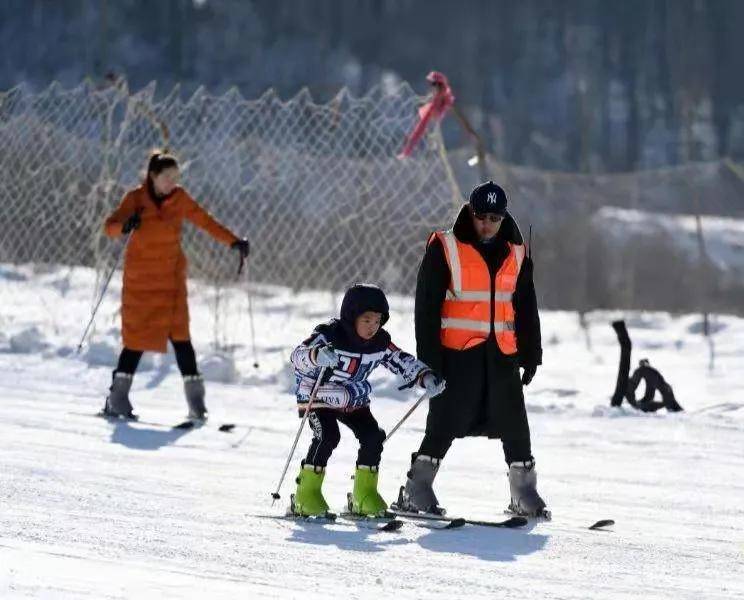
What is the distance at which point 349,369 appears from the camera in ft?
19.1

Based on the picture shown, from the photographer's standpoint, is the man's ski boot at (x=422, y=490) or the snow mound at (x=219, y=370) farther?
the snow mound at (x=219, y=370)

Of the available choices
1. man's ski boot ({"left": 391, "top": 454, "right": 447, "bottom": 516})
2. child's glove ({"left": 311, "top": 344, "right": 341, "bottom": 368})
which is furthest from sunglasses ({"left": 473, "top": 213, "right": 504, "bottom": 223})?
man's ski boot ({"left": 391, "top": 454, "right": 447, "bottom": 516})

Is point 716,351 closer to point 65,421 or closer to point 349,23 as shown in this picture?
point 65,421

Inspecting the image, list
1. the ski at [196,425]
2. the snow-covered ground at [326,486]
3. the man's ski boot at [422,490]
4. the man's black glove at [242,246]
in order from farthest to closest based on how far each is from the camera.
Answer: the man's black glove at [242,246], the ski at [196,425], the man's ski boot at [422,490], the snow-covered ground at [326,486]

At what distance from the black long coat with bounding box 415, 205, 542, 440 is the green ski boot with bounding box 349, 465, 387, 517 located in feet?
0.95

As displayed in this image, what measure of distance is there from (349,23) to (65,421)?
32241mm

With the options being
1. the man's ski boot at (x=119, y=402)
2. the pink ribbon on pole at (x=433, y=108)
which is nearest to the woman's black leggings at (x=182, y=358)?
the man's ski boot at (x=119, y=402)

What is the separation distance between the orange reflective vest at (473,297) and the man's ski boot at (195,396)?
285 centimetres

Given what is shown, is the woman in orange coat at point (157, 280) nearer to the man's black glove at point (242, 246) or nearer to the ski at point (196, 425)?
the man's black glove at point (242, 246)

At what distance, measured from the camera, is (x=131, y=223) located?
27.5 feet

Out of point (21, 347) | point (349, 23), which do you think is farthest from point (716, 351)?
point (349, 23)

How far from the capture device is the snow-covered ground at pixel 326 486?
4.83 metres

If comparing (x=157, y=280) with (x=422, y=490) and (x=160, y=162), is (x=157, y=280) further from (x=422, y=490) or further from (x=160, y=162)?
(x=422, y=490)

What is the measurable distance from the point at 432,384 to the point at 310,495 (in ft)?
1.91
